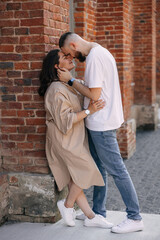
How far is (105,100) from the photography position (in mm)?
3676

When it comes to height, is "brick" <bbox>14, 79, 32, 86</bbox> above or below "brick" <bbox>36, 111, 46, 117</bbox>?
above

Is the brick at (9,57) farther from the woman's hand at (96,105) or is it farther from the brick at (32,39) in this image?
the woman's hand at (96,105)

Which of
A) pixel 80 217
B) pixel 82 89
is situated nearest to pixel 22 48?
pixel 82 89

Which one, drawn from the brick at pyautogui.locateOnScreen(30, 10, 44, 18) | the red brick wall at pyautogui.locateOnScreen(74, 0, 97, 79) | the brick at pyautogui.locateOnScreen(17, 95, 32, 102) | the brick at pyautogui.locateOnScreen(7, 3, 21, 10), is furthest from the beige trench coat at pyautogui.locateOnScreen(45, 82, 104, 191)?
the red brick wall at pyautogui.locateOnScreen(74, 0, 97, 79)

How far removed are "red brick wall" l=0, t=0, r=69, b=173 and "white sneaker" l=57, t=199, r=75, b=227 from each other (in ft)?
1.26

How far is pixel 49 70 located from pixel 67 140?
0.69 meters

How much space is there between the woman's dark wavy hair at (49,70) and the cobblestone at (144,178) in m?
1.97

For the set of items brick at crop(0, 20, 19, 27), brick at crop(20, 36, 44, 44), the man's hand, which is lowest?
the man's hand

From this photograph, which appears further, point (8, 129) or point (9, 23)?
point (8, 129)

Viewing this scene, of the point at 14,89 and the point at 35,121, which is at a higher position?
the point at 14,89

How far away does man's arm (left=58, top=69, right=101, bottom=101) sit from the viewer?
357cm

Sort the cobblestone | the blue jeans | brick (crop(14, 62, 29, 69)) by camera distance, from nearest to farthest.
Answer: the blue jeans, brick (crop(14, 62, 29, 69)), the cobblestone

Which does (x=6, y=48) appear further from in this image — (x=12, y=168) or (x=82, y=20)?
(x=82, y=20)

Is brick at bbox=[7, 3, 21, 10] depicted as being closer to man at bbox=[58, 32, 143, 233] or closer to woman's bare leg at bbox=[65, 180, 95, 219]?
man at bbox=[58, 32, 143, 233]
